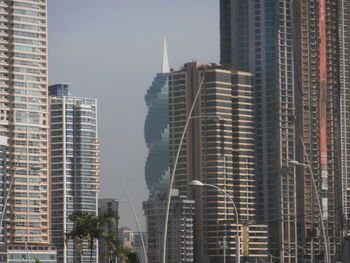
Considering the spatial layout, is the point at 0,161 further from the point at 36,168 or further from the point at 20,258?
the point at 36,168

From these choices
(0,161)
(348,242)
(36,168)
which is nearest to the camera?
(36,168)

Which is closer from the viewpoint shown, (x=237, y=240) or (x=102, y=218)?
(x=237, y=240)

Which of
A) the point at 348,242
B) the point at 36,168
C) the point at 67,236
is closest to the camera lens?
the point at 36,168

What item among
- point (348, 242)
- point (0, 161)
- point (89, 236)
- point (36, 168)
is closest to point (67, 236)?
point (89, 236)

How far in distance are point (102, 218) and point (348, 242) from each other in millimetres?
19608

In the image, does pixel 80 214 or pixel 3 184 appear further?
pixel 3 184

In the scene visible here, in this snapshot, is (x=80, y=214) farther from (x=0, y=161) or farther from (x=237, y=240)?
(x=0, y=161)

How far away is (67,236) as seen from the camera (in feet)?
220

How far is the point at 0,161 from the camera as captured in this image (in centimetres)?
19362

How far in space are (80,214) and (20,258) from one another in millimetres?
128233

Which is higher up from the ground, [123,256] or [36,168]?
[36,168]

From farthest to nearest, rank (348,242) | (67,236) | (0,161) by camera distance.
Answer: (0,161) < (348,242) < (67,236)

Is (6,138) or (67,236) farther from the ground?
(6,138)

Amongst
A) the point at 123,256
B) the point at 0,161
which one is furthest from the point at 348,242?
the point at 0,161
